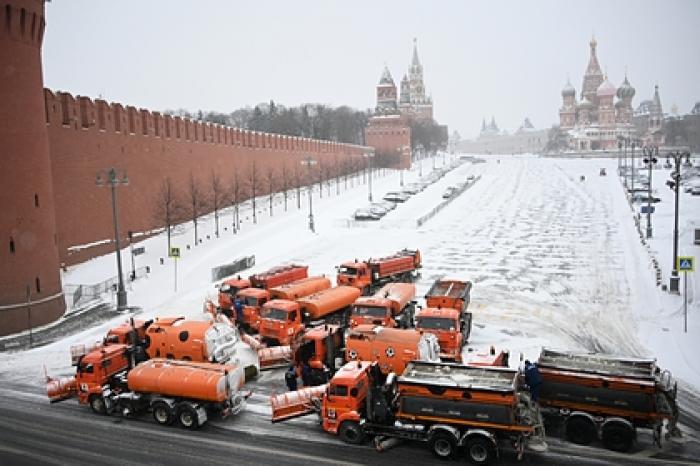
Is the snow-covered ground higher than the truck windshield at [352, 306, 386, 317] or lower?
lower

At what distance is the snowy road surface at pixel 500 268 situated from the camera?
20547 millimetres

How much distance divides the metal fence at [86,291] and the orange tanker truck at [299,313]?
12175 millimetres

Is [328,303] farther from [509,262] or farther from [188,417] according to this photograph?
[509,262]

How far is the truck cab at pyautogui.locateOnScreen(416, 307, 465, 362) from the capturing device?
1877 cm

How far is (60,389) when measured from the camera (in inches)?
653

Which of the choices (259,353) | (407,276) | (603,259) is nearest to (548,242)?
(603,259)

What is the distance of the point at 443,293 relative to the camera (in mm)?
22422

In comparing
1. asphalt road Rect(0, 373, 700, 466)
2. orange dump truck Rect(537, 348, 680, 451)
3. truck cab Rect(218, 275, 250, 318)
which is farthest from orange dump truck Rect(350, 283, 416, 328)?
orange dump truck Rect(537, 348, 680, 451)

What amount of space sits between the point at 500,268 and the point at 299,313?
51.8 ft

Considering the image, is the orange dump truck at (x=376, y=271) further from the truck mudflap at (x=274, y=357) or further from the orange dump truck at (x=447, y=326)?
the truck mudflap at (x=274, y=357)

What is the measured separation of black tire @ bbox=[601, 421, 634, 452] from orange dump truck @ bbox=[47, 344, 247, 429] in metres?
8.41

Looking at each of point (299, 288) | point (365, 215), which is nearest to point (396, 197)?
point (365, 215)

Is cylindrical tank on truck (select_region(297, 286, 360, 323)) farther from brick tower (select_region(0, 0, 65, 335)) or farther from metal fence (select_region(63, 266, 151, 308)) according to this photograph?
metal fence (select_region(63, 266, 151, 308))

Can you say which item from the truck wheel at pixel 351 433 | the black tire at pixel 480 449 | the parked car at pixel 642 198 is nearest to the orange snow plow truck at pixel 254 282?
the truck wheel at pixel 351 433
